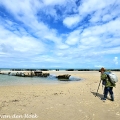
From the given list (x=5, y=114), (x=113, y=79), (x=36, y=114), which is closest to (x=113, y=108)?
(x=113, y=79)

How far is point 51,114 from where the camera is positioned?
23.8 ft

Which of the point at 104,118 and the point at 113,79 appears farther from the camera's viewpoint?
the point at 113,79

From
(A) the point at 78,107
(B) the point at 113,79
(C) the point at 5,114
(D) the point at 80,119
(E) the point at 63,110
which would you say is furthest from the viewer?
(B) the point at 113,79

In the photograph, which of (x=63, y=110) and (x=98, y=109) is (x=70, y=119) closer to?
(x=63, y=110)

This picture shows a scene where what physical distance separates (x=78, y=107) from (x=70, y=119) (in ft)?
6.04

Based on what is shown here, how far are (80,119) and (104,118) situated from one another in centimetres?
120

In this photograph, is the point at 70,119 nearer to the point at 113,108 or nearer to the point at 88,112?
the point at 88,112

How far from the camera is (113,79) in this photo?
1005 centimetres

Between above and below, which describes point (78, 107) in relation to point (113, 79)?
below

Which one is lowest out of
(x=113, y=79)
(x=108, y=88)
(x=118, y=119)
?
(x=118, y=119)

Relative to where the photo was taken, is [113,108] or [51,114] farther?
[113,108]

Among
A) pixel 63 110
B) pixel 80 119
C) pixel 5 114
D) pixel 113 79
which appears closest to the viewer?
pixel 80 119

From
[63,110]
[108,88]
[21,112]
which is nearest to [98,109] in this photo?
[63,110]

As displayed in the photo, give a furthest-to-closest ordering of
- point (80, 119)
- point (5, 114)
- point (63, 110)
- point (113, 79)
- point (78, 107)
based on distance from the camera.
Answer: point (113, 79) < point (78, 107) < point (63, 110) < point (5, 114) < point (80, 119)
